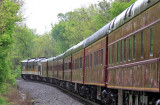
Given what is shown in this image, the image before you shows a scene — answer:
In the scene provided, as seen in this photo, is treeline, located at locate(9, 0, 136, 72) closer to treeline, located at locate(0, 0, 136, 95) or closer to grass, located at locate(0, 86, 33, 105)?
treeline, located at locate(0, 0, 136, 95)

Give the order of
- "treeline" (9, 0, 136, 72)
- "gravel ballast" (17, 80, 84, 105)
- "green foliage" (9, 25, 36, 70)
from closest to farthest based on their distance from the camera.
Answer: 1. "gravel ballast" (17, 80, 84, 105)
2. "treeline" (9, 0, 136, 72)
3. "green foliage" (9, 25, 36, 70)

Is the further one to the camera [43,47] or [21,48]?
[43,47]

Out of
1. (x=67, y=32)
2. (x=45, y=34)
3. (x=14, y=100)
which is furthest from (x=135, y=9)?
(x=45, y=34)

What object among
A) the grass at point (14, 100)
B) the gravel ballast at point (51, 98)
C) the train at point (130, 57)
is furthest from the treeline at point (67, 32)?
the train at point (130, 57)

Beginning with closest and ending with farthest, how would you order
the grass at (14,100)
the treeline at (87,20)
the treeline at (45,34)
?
the grass at (14,100) < the treeline at (45,34) < the treeline at (87,20)

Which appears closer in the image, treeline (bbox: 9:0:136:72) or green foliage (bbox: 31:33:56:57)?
treeline (bbox: 9:0:136:72)

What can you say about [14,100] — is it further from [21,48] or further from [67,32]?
[21,48]

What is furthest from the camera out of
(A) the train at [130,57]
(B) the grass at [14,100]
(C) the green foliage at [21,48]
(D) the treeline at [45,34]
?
(C) the green foliage at [21,48]

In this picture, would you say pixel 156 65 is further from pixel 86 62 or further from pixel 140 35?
pixel 86 62

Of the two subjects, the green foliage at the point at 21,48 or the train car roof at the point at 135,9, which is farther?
the green foliage at the point at 21,48

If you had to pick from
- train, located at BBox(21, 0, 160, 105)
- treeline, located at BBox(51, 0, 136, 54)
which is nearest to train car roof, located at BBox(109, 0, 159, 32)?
train, located at BBox(21, 0, 160, 105)

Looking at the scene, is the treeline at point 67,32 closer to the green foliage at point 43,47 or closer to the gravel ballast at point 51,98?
the green foliage at point 43,47

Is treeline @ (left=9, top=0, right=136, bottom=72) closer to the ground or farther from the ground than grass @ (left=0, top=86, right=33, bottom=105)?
farther from the ground

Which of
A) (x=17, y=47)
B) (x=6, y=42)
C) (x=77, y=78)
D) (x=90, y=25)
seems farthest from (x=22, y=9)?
(x=17, y=47)
